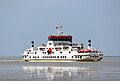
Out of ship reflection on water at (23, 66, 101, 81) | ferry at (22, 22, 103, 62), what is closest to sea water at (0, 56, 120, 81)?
ship reflection on water at (23, 66, 101, 81)

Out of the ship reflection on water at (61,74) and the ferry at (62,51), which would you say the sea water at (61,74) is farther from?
the ferry at (62,51)

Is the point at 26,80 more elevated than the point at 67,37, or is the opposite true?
the point at 67,37

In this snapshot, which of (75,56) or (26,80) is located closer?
(26,80)

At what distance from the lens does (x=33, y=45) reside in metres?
132

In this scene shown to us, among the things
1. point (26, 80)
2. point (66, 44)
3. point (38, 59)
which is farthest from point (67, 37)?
point (26, 80)

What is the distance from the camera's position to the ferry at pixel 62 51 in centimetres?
12344

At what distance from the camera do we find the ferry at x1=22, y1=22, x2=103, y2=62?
405ft

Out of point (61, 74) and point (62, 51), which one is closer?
point (61, 74)

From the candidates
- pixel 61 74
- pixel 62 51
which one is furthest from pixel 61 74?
pixel 62 51

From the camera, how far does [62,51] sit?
126m

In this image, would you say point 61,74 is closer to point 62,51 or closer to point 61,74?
point 61,74

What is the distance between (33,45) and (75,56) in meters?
15.6

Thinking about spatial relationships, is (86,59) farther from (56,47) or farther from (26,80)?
(26,80)

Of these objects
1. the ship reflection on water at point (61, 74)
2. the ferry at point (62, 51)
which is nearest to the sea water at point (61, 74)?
the ship reflection on water at point (61, 74)
